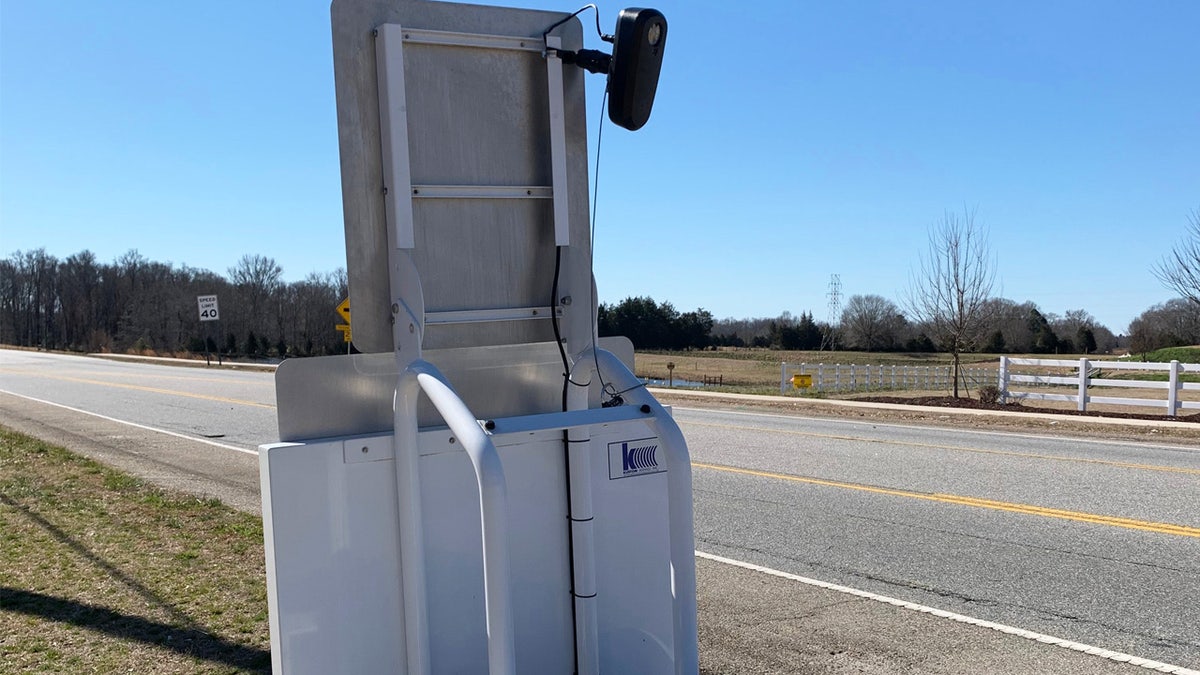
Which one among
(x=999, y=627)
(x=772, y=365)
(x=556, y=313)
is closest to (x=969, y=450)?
(x=999, y=627)

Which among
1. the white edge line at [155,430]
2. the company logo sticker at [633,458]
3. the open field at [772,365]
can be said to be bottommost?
the open field at [772,365]

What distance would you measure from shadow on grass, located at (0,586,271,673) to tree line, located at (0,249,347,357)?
2332 inches

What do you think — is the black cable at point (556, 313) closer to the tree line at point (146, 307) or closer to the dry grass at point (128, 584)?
the dry grass at point (128, 584)

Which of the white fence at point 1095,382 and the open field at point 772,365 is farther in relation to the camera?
the open field at point 772,365

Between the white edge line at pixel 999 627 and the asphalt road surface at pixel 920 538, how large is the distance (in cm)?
6

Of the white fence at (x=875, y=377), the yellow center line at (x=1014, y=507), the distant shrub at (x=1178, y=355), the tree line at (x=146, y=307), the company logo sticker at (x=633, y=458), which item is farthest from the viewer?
the tree line at (x=146, y=307)

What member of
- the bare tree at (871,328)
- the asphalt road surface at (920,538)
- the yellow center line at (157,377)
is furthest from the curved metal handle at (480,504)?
the bare tree at (871,328)

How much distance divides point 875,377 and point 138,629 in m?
31.3

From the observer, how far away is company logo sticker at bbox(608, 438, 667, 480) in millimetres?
3254

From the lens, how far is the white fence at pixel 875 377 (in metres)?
29.2

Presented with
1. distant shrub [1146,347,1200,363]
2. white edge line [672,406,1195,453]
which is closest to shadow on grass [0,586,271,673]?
white edge line [672,406,1195,453]

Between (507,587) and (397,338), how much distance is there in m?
0.92

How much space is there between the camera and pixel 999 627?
5.04m

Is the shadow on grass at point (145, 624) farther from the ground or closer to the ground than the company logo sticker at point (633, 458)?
closer to the ground
